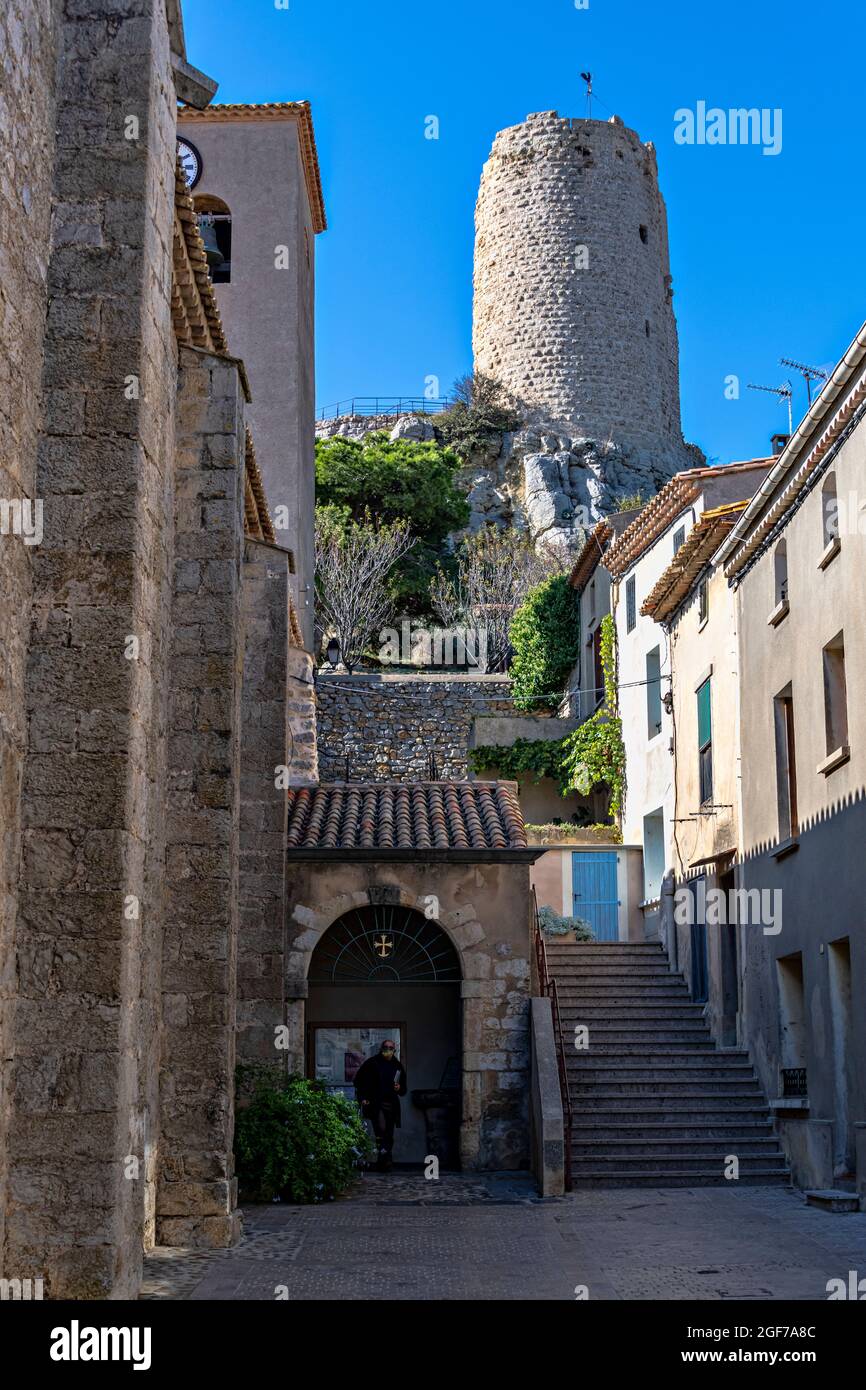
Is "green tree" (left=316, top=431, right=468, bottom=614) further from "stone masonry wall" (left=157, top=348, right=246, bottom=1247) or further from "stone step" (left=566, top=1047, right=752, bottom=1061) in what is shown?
"stone masonry wall" (left=157, top=348, right=246, bottom=1247)

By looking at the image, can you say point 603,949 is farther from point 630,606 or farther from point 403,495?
point 403,495

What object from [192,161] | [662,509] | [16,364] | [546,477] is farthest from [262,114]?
[546,477]

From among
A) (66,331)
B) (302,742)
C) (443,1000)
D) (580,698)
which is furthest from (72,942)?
(580,698)

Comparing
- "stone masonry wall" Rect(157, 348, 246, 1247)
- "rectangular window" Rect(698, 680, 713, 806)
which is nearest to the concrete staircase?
"rectangular window" Rect(698, 680, 713, 806)

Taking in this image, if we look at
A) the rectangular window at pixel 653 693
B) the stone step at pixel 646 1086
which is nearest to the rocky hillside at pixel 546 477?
the rectangular window at pixel 653 693

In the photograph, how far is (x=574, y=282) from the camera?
5188cm

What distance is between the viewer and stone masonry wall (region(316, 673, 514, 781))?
31.0m

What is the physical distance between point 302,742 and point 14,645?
1395 cm

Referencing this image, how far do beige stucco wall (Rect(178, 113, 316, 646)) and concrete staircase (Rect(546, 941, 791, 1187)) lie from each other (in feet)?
25.0

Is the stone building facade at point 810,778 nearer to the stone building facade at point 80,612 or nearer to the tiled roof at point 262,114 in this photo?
the stone building facade at point 80,612

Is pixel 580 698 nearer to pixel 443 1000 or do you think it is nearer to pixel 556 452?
pixel 443 1000

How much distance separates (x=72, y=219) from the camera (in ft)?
26.3

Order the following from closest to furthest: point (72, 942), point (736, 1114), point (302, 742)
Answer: point (72, 942)
point (736, 1114)
point (302, 742)

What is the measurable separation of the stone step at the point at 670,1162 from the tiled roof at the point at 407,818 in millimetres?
3383
